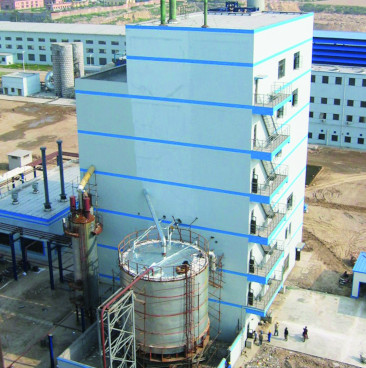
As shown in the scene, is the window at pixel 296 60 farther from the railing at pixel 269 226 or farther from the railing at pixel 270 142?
the railing at pixel 269 226

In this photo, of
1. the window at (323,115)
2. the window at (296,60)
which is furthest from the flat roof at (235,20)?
the window at (323,115)

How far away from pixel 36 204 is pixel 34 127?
3486 centimetres

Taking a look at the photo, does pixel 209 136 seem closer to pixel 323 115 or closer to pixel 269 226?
pixel 269 226

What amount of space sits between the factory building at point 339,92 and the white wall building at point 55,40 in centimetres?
4475

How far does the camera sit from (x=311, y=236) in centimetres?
4478

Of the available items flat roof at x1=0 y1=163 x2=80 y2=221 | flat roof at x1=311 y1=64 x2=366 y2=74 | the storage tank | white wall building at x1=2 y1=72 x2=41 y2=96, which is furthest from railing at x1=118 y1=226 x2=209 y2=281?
white wall building at x1=2 y1=72 x2=41 y2=96

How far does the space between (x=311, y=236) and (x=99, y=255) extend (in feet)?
59.3

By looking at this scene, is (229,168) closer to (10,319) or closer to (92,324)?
(92,324)

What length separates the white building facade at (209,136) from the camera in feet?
91.5

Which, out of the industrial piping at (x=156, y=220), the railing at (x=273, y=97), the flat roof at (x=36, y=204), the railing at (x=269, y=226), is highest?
the railing at (x=273, y=97)

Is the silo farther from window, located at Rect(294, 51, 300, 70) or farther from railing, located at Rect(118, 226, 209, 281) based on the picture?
railing, located at Rect(118, 226, 209, 281)

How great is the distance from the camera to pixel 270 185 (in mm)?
30609

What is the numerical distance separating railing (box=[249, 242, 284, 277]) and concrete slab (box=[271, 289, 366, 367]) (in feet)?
13.0

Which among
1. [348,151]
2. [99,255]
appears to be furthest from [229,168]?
[348,151]
